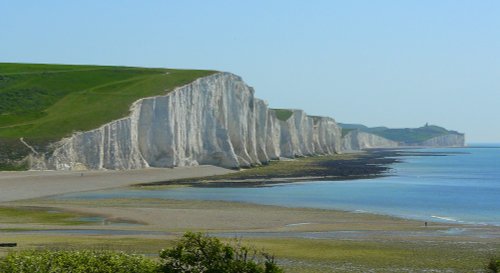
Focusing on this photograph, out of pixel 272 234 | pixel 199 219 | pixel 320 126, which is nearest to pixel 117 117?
pixel 199 219

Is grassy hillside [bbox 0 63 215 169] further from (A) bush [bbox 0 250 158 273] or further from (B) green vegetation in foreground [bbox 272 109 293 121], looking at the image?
(A) bush [bbox 0 250 158 273]

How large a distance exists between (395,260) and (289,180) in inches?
2216

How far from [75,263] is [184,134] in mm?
76243

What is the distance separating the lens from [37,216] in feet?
143

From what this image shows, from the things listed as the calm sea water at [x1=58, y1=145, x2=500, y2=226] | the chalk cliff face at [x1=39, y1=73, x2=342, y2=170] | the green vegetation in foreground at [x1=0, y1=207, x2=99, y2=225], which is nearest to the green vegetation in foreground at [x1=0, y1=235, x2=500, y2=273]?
the green vegetation in foreground at [x1=0, y1=207, x2=99, y2=225]

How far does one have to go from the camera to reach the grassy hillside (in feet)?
258

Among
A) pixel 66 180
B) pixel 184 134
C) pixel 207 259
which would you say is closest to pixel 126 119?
pixel 184 134

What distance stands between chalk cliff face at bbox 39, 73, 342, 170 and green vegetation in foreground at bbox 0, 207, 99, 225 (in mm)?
22881

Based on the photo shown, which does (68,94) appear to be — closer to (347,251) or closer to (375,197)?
(375,197)

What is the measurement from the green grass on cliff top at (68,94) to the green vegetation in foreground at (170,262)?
57.7 metres

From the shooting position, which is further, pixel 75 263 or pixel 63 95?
pixel 63 95

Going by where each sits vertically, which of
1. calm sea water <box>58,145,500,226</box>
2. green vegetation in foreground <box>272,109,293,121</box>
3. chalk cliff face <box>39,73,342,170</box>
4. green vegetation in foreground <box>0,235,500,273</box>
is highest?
green vegetation in foreground <box>272,109,293,121</box>

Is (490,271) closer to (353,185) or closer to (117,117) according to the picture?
(353,185)

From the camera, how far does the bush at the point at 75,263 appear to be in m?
18.2
